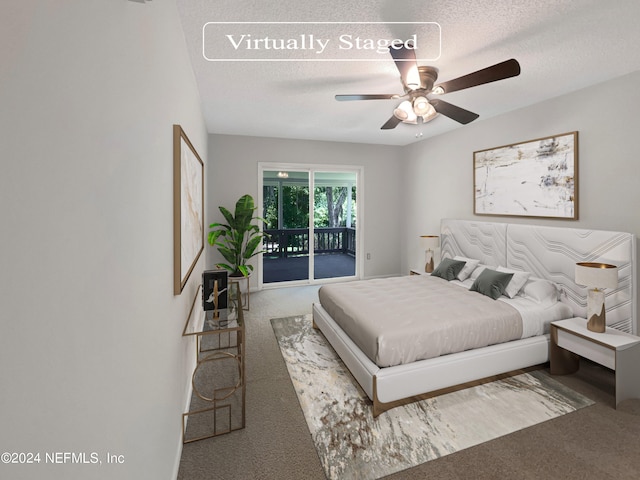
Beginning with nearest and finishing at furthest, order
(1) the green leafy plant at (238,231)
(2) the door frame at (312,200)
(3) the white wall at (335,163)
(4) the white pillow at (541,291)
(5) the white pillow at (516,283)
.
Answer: (4) the white pillow at (541,291) < (5) the white pillow at (516,283) < (1) the green leafy plant at (238,231) < (3) the white wall at (335,163) < (2) the door frame at (312,200)

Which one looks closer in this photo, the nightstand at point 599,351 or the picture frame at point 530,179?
the nightstand at point 599,351

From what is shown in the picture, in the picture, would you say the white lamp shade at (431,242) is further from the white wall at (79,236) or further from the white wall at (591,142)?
the white wall at (79,236)

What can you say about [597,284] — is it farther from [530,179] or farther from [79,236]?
[79,236]

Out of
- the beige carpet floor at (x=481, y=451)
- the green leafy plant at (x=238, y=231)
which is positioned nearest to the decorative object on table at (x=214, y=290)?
the beige carpet floor at (x=481, y=451)

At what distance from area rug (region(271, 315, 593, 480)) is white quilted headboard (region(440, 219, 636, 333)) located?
0.90 meters

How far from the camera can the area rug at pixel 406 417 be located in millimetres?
1765

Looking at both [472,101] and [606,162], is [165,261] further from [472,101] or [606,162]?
[606,162]

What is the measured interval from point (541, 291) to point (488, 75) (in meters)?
2.21

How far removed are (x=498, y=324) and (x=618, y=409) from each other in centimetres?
93

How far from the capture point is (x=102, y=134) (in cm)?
77

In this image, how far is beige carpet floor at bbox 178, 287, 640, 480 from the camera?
165cm

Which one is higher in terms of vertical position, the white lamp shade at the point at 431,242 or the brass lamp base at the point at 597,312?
the white lamp shade at the point at 431,242

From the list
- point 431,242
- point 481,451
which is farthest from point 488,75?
point 431,242

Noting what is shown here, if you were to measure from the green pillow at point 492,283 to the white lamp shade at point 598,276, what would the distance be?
64 centimetres
